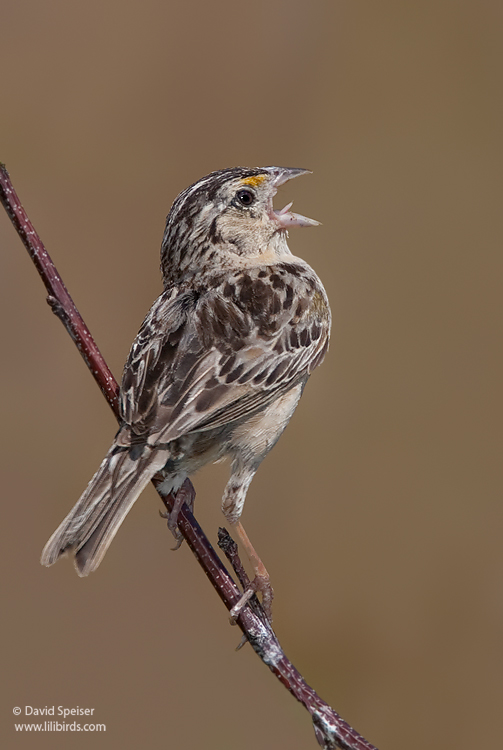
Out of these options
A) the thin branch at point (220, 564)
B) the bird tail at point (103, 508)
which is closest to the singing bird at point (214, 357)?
the bird tail at point (103, 508)

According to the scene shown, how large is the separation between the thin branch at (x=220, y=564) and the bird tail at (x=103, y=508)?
0.72 ft

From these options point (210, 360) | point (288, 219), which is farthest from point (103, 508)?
point (288, 219)

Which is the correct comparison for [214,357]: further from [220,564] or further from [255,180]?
[255,180]

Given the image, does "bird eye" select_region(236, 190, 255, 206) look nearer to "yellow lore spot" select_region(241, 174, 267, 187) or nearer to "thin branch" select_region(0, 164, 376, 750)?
"yellow lore spot" select_region(241, 174, 267, 187)

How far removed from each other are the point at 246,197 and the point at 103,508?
5.37 feet

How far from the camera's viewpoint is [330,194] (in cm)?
737

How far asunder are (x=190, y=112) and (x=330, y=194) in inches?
56.4

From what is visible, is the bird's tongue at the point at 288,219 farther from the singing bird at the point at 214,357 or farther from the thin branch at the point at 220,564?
the thin branch at the point at 220,564

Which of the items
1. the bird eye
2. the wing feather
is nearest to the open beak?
the bird eye

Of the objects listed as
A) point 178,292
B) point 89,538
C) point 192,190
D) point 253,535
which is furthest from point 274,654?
point 253,535

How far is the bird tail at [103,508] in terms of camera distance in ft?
9.55

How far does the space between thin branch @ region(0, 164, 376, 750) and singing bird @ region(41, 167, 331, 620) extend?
6.4 inches

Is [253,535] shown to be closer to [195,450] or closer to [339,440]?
[339,440]

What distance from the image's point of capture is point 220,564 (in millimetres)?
2949
